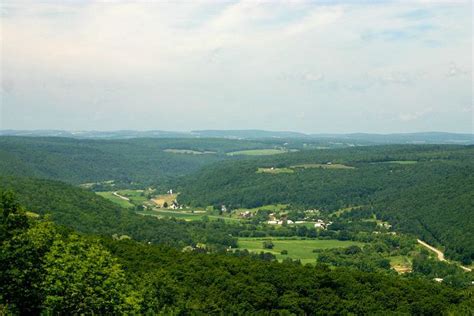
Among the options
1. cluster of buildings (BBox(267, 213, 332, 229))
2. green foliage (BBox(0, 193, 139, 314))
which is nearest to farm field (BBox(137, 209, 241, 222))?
cluster of buildings (BBox(267, 213, 332, 229))

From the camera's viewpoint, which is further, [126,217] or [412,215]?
[412,215]

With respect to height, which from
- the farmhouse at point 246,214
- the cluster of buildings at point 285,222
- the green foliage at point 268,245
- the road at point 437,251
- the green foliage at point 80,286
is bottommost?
the farmhouse at point 246,214

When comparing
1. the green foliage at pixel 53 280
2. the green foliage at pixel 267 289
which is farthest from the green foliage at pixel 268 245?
the green foliage at pixel 53 280

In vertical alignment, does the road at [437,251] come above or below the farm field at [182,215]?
above

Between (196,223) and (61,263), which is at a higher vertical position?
(61,263)

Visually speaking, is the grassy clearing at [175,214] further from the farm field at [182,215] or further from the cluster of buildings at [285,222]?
the cluster of buildings at [285,222]

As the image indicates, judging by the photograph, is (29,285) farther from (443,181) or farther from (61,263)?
(443,181)

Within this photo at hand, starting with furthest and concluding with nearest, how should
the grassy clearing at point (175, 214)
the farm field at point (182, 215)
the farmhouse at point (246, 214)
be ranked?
1. the farmhouse at point (246, 214)
2. the grassy clearing at point (175, 214)
3. the farm field at point (182, 215)

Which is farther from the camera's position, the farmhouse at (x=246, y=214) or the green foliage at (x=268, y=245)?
the farmhouse at (x=246, y=214)

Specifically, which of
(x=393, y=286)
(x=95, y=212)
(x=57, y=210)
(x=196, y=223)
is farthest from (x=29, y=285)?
(x=196, y=223)
